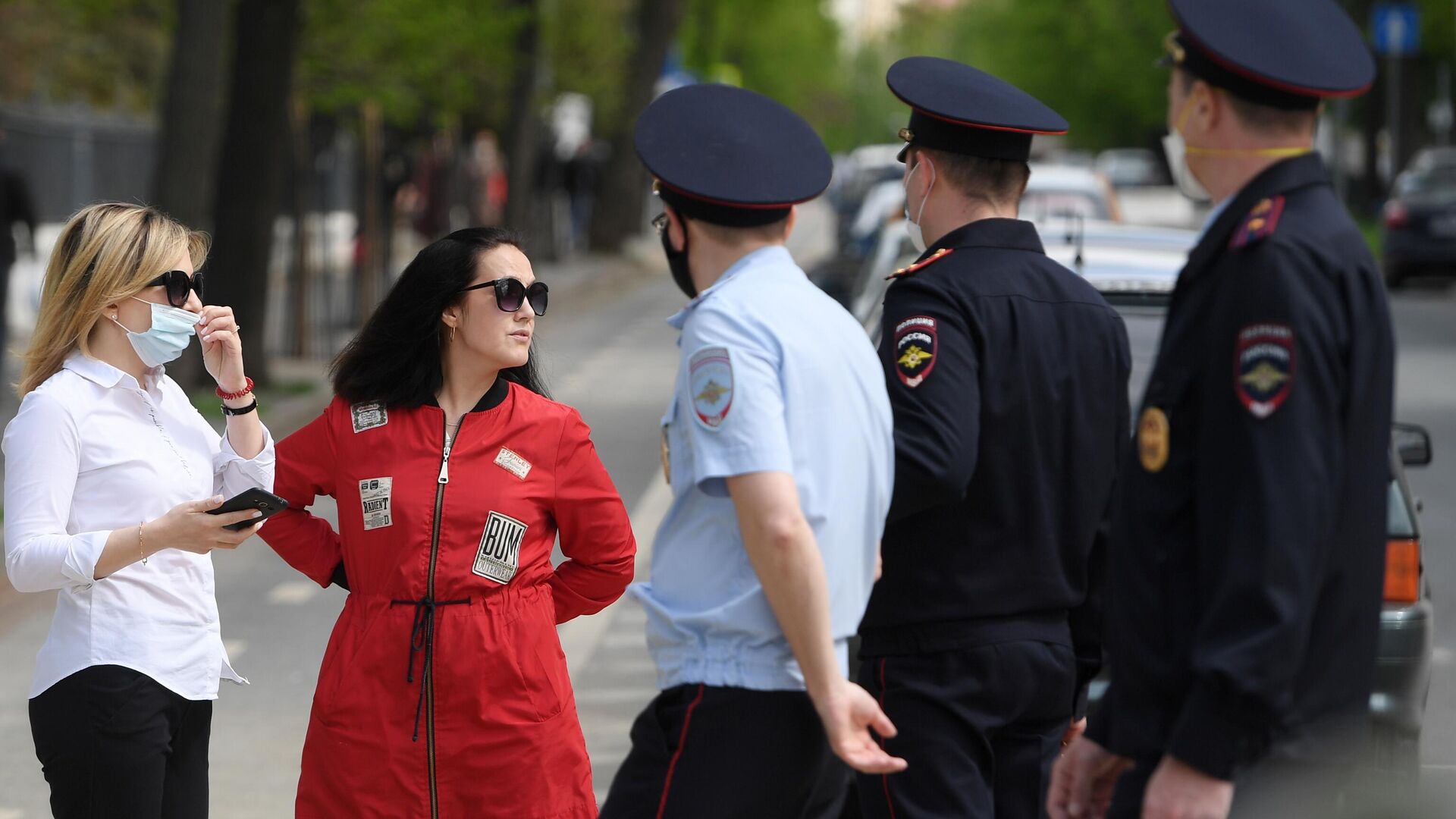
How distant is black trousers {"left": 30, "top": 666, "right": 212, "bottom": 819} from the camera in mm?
3658

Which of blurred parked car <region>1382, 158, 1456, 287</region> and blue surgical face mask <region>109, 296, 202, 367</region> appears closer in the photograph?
→ blue surgical face mask <region>109, 296, 202, 367</region>

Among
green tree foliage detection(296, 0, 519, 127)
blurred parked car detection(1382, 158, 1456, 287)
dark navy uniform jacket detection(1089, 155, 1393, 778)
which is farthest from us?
blurred parked car detection(1382, 158, 1456, 287)

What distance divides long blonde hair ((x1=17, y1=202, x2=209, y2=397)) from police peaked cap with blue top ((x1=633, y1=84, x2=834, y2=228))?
124 centimetres

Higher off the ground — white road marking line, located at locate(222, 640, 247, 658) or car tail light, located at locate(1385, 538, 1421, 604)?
car tail light, located at locate(1385, 538, 1421, 604)

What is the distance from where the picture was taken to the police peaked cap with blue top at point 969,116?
3672 millimetres

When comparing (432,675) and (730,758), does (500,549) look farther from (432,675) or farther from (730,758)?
(730,758)

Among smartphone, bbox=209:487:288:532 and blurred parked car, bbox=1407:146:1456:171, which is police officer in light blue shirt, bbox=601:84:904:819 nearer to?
smartphone, bbox=209:487:288:532

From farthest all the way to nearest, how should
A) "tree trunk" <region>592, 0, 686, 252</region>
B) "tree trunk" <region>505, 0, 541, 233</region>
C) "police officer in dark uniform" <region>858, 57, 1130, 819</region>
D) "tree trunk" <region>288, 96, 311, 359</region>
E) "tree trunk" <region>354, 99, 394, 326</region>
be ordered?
"tree trunk" <region>592, 0, 686, 252</region>, "tree trunk" <region>505, 0, 541, 233</region>, "tree trunk" <region>354, 99, 394, 326</region>, "tree trunk" <region>288, 96, 311, 359</region>, "police officer in dark uniform" <region>858, 57, 1130, 819</region>

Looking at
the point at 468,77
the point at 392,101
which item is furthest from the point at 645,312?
the point at 392,101

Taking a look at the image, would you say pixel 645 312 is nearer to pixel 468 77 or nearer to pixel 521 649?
pixel 468 77

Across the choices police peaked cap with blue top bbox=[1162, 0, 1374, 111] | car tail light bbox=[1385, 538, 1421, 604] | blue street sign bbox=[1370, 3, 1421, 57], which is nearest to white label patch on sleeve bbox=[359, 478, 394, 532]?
police peaked cap with blue top bbox=[1162, 0, 1374, 111]

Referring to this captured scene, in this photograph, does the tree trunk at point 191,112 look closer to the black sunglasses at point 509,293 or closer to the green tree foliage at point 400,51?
the green tree foliage at point 400,51

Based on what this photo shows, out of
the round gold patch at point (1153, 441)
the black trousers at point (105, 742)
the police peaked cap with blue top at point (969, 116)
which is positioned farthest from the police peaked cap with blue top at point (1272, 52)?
the black trousers at point (105, 742)

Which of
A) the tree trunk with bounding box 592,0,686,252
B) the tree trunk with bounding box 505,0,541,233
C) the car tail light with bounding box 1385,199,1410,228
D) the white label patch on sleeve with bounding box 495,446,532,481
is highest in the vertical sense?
the white label patch on sleeve with bounding box 495,446,532,481
